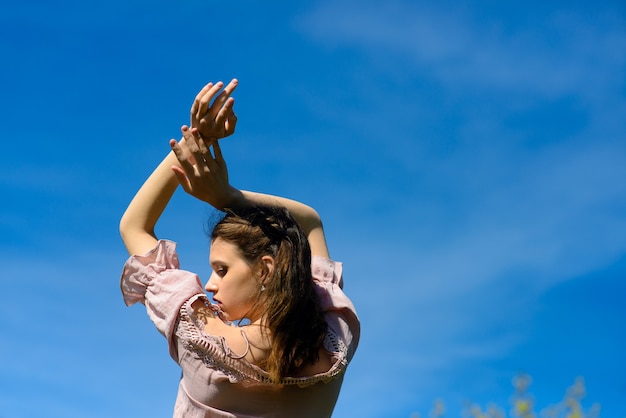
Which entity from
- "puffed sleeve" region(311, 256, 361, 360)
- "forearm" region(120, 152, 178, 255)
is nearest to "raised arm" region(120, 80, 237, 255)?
"forearm" region(120, 152, 178, 255)

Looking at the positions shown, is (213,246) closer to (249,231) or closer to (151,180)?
(249,231)

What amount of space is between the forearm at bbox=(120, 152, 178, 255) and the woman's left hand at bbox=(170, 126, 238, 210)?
0.10 m

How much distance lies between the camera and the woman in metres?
2.46

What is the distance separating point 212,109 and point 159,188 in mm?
365

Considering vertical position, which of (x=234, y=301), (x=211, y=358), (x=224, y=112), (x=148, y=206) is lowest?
(x=211, y=358)

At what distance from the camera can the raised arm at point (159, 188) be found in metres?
2.63

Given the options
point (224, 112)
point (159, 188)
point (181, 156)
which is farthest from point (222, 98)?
point (159, 188)

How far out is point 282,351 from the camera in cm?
245

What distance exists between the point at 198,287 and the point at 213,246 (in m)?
0.17

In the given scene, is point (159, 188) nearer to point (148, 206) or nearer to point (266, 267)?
point (148, 206)

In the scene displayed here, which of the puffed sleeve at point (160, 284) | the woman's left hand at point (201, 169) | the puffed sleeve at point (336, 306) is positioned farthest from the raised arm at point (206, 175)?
the puffed sleeve at point (336, 306)

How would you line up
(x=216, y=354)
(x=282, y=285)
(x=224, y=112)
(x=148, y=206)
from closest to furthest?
1. (x=216, y=354)
2. (x=282, y=285)
3. (x=224, y=112)
4. (x=148, y=206)

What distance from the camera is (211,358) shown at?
2.42 m

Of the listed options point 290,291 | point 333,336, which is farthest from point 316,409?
point 290,291
